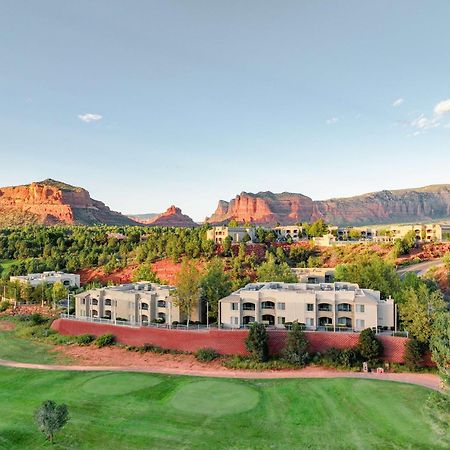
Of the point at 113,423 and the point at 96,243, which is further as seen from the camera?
the point at 96,243

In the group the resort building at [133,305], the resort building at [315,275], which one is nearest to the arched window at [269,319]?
the resort building at [133,305]

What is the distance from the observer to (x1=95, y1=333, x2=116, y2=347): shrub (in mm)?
48719

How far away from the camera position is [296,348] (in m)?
41.1

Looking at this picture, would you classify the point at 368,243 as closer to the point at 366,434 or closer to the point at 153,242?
the point at 153,242

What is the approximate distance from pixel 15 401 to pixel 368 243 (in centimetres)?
8869

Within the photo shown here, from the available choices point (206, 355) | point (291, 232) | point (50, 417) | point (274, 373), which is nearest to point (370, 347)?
point (274, 373)

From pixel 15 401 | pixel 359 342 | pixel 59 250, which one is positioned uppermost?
pixel 59 250

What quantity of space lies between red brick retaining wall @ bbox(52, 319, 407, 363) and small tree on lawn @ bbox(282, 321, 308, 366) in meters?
1.52

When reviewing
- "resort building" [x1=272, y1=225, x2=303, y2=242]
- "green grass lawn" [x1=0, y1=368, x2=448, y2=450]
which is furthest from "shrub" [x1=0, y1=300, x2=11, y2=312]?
"resort building" [x1=272, y1=225, x2=303, y2=242]

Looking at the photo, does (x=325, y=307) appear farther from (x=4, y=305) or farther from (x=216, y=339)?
(x=4, y=305)

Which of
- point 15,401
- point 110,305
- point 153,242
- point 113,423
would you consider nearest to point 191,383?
point 113,423

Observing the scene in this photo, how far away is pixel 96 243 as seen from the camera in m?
117

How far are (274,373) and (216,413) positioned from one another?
1065 centimetres

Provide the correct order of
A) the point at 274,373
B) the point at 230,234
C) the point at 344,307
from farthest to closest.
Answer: the point at 230,234, the point at 344,307, the point at 274,373
